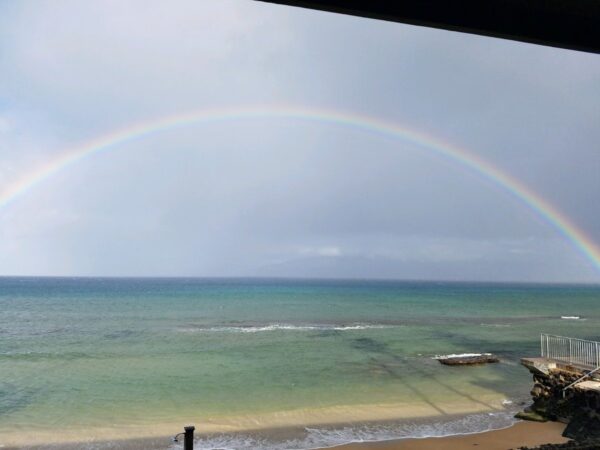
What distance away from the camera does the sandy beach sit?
11578mm

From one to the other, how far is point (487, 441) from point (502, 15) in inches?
470

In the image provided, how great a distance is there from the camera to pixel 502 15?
284 centimetres

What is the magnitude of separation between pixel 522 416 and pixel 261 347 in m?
18.0

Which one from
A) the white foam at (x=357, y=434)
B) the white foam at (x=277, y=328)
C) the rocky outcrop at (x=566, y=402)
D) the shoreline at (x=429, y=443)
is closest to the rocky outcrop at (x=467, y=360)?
the rocky outcrop at (x=566, y=402)

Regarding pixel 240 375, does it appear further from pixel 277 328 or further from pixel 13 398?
pixel 277 328

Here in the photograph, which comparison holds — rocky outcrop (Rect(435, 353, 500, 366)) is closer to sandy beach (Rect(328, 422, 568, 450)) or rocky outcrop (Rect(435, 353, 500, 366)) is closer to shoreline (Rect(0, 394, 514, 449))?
shoreline (Rect(0, 394, 514, 449))

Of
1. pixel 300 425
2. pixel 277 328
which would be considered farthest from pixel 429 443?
pixel 277 328

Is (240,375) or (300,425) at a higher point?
(300,425)

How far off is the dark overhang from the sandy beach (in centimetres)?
1085

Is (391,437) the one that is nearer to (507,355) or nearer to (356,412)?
(356,412)

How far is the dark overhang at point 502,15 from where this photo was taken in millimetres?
2592

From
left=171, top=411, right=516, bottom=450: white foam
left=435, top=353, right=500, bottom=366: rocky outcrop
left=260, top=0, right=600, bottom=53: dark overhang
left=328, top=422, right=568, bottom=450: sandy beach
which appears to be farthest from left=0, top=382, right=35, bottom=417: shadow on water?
left=435, top=353, right=500, bottom=366: rocky outcrop

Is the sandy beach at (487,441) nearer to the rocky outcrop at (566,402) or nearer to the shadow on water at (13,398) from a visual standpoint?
the rocky outcrop at (566,402)

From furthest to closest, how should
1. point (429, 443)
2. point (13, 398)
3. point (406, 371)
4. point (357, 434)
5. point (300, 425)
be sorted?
point (406, 371) → point (13, 398) → point (300, 425) → point (357, 434) → point (429, 443)
